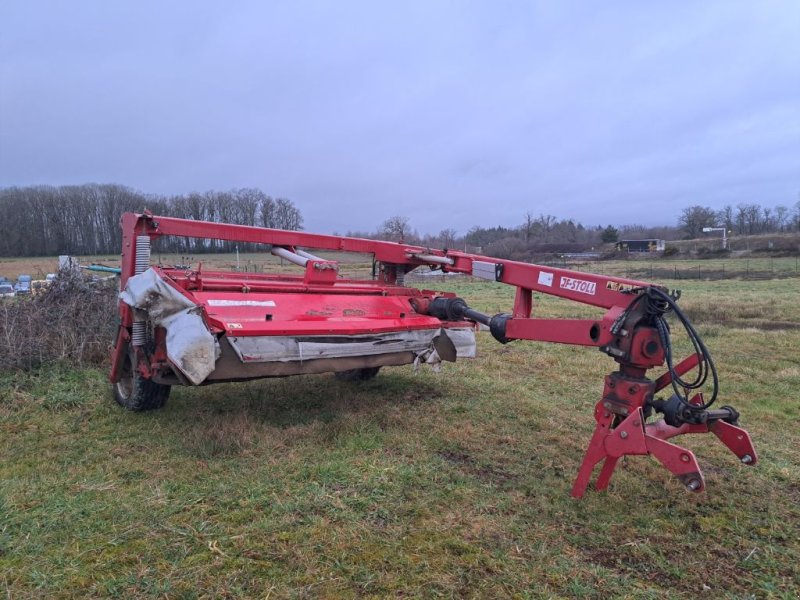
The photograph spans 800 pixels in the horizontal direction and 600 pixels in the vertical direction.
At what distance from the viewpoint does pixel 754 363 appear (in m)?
7.90

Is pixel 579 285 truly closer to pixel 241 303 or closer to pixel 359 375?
pixel 241 303

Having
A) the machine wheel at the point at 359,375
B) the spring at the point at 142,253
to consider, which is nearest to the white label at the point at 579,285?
the machine wheel at the point at 359,375

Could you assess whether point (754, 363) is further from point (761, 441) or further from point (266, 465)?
point (266, 465)

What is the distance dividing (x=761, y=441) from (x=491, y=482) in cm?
259

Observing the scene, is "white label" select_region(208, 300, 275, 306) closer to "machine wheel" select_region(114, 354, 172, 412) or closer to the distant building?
"machine wheel" select_region(114, 354, 172, 412)

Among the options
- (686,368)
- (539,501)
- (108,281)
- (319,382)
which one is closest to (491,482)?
(539,501)

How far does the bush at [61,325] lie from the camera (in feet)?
21.2

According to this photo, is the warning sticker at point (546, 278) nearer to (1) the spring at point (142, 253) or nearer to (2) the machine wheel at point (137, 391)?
(1) the spring at point (142, 253)

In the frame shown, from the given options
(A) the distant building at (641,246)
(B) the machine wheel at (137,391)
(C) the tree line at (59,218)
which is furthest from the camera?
(A) the distant building at (641,246)

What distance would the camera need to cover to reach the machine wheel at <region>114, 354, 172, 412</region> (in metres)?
5.04

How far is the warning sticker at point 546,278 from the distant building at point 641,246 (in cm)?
6383

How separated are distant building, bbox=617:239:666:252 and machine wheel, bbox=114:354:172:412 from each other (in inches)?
2524

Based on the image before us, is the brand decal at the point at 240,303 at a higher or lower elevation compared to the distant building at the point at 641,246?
lower

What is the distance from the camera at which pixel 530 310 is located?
13.7 ft
